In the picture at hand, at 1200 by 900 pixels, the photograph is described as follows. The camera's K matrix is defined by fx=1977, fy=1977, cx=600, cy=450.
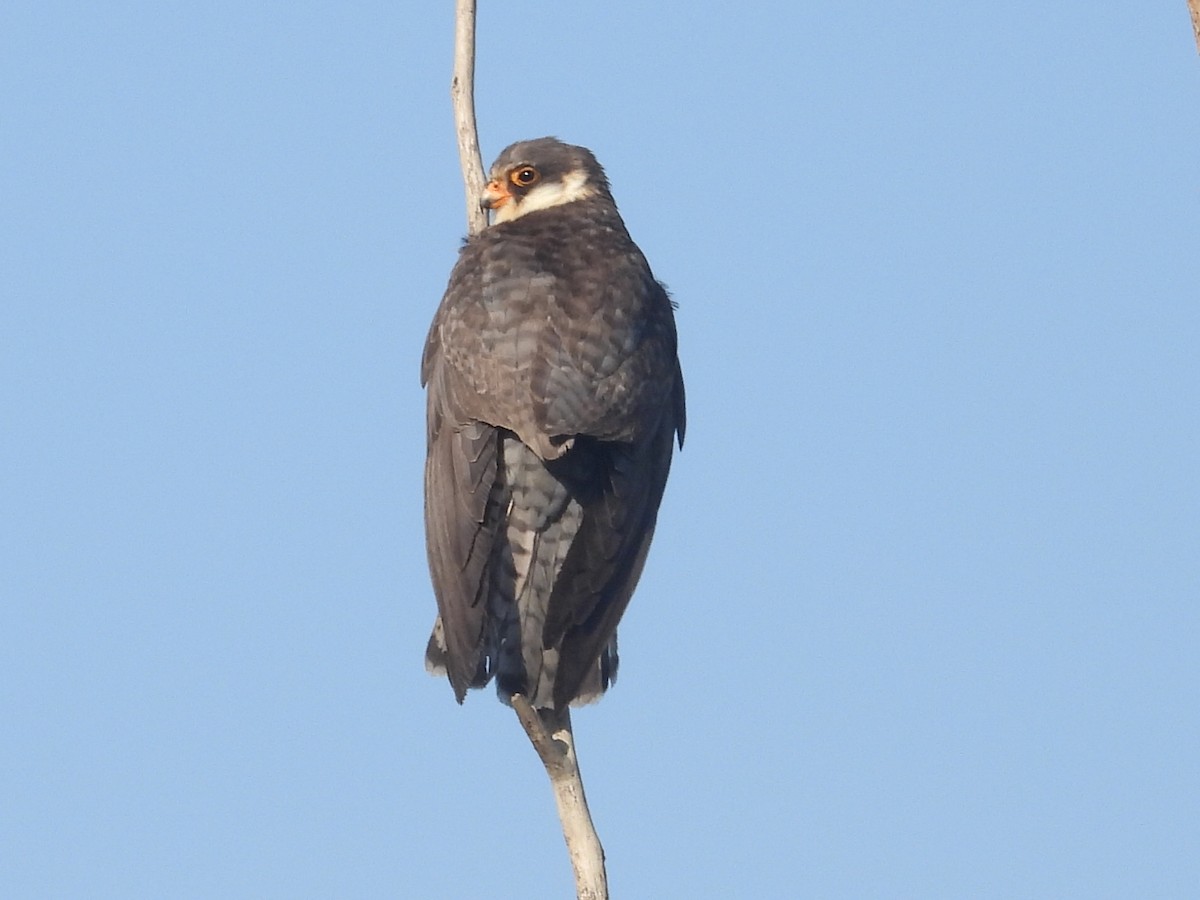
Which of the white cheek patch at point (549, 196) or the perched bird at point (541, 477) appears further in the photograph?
the white cheek patch at point (549, 196)

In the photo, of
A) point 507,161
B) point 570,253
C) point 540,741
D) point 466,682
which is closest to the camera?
point 540,741

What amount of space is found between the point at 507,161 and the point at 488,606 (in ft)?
7.56

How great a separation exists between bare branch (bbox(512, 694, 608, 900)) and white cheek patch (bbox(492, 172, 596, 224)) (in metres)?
2.97

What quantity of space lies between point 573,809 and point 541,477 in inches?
63.4

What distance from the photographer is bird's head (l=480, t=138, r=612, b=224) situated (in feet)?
28.8

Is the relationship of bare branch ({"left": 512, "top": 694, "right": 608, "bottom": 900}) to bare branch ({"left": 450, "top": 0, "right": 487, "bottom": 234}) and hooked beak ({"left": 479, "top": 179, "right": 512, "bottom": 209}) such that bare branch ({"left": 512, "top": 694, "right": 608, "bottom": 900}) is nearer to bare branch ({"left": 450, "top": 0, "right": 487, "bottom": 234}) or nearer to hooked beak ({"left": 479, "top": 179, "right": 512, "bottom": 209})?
bare branch ({"left": 450, "top": 0, "right": 487, "bottom": 234})

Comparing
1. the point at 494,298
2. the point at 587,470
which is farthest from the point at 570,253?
the point at 587,470

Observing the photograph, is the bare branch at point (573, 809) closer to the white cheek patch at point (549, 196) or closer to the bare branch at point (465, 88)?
the bare branch at point (465, 88)

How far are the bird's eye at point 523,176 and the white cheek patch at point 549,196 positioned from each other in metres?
0.04

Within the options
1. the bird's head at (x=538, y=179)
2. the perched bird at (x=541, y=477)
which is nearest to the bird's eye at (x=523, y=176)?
the bird's head at (x=538, y=179)

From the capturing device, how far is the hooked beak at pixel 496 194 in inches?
340

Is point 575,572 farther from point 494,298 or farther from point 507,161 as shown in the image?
point 507,161

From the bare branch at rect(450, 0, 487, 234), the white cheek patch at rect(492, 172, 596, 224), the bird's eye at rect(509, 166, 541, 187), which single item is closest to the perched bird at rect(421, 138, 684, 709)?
the bare branch at rect(450, 0, 487, 234)

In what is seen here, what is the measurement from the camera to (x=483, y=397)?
7656 mm
